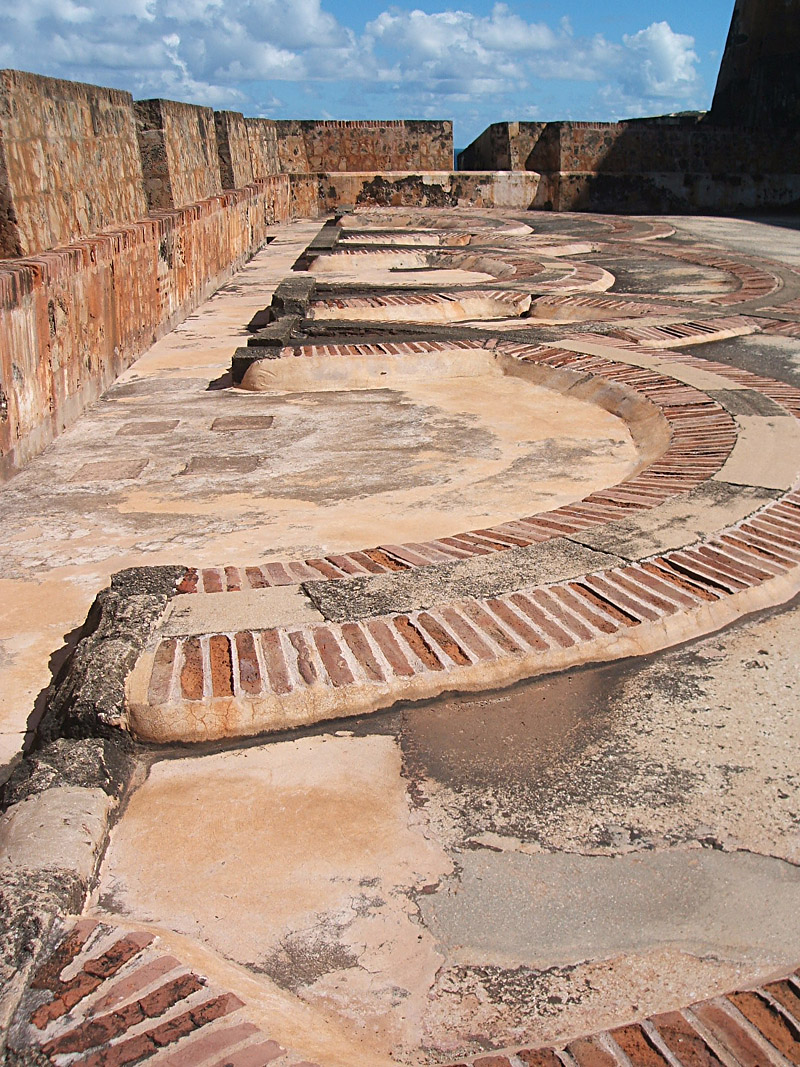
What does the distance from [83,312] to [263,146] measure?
11.4 meters

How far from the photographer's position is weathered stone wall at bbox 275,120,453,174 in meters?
→ 17.8

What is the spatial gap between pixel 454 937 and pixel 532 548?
1.43m

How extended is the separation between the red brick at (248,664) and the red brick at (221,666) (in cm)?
2

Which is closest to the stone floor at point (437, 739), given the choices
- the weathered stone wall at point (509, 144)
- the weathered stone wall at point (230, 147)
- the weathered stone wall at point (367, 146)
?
the weathered stone wall at point (230, 147)

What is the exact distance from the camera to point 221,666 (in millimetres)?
2242

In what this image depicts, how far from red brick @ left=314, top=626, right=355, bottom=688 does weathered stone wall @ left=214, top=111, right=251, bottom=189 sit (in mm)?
10230

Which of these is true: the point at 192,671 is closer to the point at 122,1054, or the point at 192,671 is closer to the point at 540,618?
the point at 540,618

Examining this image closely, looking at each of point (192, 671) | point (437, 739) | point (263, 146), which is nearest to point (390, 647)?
point (437, 739)

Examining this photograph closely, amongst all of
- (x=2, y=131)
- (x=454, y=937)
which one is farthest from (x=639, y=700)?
(x=2, y=131)

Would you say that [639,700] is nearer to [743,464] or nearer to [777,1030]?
[777,1030]

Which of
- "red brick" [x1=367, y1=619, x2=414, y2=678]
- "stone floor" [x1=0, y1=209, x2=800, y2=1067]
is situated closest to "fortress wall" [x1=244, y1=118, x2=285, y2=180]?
"stone floor" [x1=0, y1=209, x2=800, y2=1067]

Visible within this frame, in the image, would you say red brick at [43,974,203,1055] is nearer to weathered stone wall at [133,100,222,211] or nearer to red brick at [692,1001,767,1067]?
red brick at [692,1001,767,1067]

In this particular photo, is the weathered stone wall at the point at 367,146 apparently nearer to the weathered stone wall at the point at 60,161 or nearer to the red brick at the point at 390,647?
the weathered stone wall at the point at 60,161

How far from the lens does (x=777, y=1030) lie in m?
1.34
